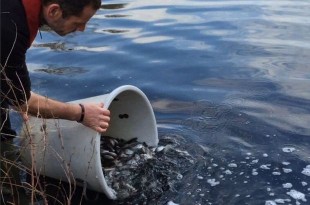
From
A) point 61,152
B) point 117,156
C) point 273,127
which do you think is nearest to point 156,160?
point 117,156

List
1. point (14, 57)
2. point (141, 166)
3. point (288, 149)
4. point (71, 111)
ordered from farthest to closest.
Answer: point (288, 149) < point (141, 166) < point (71, 111) < point (14, 57)

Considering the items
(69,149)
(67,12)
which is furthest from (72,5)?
(69,149)

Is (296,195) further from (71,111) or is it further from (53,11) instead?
(53,11)

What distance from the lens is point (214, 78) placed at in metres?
6.14

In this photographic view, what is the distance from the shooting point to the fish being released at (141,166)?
4.02 metres

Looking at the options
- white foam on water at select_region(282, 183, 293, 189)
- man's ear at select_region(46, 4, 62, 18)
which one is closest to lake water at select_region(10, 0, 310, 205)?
white foam on water at select_region(282, 183, 293, 189)

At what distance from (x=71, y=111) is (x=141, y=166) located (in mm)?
954

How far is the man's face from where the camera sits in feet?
11.3

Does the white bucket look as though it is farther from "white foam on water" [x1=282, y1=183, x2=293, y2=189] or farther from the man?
"white foam on water" [x1=282, y1=183, x2=293, y2=189]

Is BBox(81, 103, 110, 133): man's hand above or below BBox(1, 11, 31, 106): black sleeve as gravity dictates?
below

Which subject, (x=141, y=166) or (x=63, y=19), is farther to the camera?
(x=141, y=166)

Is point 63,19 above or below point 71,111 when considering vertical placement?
above

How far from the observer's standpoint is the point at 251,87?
5863 millimetres

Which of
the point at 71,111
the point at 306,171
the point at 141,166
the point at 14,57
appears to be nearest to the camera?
the point at 14,57
